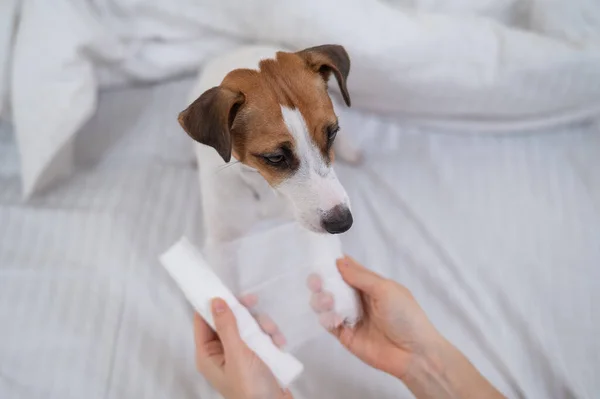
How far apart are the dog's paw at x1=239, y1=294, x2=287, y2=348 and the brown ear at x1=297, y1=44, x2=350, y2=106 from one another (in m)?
0.61

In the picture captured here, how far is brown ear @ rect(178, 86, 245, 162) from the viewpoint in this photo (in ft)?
3.32

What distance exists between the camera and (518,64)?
1576 millimetres

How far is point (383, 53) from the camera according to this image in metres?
1.54

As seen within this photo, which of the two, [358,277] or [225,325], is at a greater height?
[358,277]

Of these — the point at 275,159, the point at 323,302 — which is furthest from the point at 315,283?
the point at 275,159

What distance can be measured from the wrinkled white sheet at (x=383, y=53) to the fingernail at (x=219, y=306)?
0.81m

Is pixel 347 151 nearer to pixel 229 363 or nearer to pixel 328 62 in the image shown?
pixel 328 62

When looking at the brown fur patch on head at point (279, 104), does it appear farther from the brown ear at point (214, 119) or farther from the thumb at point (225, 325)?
the thumb at point (225, 325)

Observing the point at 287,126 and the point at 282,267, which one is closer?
the point at 287,126

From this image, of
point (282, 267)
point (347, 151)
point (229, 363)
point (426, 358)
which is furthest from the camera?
point (347, 151)

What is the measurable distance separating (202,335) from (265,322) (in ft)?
0.56

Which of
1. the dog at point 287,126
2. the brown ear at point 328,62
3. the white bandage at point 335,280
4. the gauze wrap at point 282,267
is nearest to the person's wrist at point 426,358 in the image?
the white bandage at point 335,280

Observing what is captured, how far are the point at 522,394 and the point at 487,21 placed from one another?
116 cm

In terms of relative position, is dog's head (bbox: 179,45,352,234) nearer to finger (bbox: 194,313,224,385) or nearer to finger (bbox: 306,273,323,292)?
finger (bbox: 306,273,323,292)
